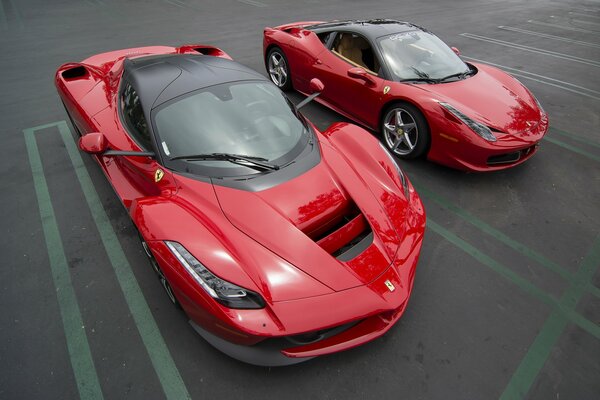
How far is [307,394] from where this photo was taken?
82.6 inches

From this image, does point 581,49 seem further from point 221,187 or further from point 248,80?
→ point 221,187

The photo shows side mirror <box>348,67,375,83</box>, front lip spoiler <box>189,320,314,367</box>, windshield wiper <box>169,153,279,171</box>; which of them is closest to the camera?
front lip spoiler <box>189,320,314,367</box>

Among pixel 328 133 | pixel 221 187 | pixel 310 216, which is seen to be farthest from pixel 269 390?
pixel 328 133

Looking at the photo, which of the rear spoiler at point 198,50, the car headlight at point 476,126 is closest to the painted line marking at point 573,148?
the car headlight at point 476,126

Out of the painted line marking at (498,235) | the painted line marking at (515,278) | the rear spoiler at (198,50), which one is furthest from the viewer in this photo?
the rear spoiler at (198,50)

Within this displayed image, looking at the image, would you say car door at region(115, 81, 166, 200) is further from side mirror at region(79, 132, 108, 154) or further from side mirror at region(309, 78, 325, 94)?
side mirror at region(309, 78, 325, 94)

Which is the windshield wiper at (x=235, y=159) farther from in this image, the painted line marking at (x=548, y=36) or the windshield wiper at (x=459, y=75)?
the painted line marking at (x=548, y=36)

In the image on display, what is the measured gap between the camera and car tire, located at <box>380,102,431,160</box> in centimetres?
393

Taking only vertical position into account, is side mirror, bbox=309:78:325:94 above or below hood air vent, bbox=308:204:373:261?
above

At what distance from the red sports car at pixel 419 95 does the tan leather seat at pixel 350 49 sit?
0.01 m

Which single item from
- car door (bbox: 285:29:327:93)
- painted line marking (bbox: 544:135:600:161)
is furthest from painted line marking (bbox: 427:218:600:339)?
car door (bbox: 285:29:327:93)

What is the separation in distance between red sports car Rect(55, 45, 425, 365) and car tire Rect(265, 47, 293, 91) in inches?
92.3

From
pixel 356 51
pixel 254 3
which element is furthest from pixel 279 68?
pixel 254 3

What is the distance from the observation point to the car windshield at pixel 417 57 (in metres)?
4.20
